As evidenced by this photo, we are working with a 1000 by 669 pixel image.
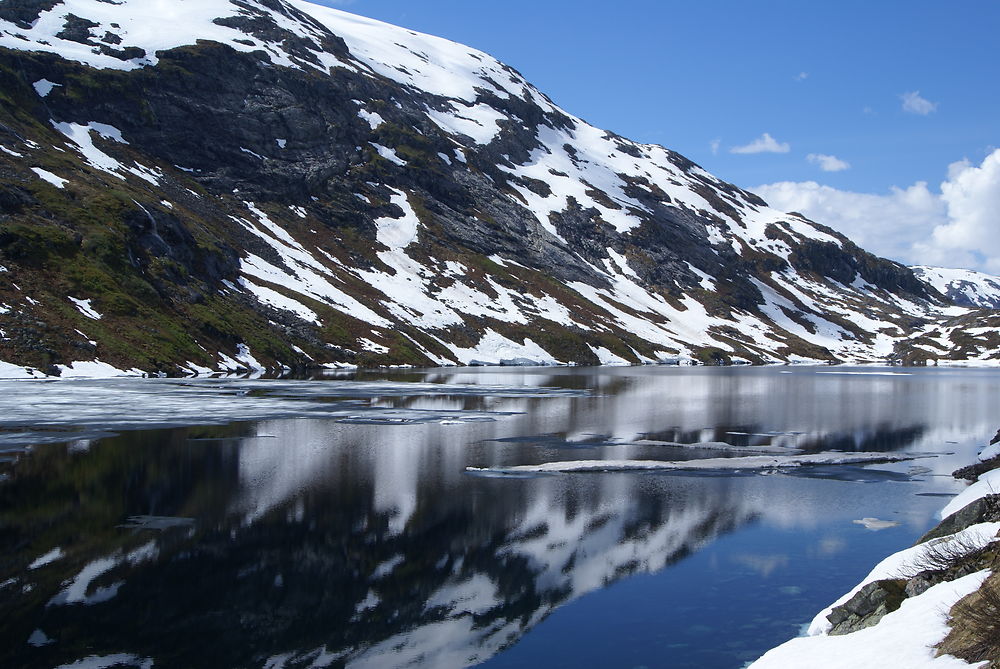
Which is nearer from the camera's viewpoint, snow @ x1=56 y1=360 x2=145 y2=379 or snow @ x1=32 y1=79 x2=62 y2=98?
snow @ x1=56 y1=360 x2=145 y2=379

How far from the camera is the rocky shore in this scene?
977 cm

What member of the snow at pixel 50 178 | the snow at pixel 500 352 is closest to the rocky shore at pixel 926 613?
the snow at pixel 50 178

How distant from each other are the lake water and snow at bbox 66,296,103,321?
108 feet

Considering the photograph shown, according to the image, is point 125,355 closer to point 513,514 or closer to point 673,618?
point 513,514

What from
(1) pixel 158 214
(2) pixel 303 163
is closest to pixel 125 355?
(1) pixel 158 214

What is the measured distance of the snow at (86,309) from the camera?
3120 inches

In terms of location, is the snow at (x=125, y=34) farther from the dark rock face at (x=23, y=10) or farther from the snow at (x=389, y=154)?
Result: the snow at (x=389, y=154)

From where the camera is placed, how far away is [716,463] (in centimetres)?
3734

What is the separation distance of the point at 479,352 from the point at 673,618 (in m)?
119

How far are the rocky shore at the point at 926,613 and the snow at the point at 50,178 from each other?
10901 centimetres

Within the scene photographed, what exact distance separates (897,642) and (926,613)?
1.07m

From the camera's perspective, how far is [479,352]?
137m

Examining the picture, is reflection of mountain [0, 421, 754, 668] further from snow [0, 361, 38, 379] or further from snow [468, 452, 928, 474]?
snow [0, 361, 38, 379]

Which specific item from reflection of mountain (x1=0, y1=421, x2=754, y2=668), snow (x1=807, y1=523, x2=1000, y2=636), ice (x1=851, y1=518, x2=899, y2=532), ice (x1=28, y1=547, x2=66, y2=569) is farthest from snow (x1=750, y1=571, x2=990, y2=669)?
ice (x1=28, y1=547, x2=66, y2=569)
